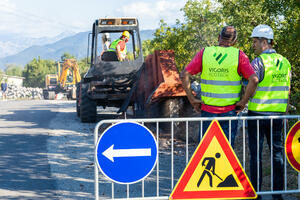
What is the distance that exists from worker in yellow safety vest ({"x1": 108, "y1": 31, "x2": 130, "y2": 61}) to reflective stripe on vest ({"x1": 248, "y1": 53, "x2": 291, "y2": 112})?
7623 millimetres

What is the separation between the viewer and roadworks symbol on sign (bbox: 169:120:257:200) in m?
4.25

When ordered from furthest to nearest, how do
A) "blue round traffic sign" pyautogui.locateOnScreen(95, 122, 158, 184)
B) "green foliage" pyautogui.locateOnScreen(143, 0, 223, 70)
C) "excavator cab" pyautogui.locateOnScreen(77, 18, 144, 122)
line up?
"green foliage" pyautogui.locateOnScreen(143, 0, 223, 70)
"excavator cab" pyautogui.locateOnScreen(77, 18, 144, 122)
"blue round traffic sign" pyautogui.locateOnScreen(95, 122, 158, 184)

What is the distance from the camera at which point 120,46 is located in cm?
1230

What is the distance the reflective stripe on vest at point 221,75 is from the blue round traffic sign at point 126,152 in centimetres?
107

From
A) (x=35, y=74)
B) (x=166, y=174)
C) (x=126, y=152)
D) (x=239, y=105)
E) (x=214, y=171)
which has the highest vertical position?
(x=35, y=74)

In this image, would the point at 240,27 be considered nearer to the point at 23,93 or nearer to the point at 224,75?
the point at 224,75

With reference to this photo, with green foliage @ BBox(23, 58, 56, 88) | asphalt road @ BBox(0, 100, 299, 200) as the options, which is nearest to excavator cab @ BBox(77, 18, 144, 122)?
asphalt road @ BBox(0, 100, 299, 200)

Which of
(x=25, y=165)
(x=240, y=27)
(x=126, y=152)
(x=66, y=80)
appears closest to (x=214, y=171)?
(x=126, y=152)

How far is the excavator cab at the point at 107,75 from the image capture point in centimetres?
1227

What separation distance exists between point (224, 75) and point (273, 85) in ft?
2.04

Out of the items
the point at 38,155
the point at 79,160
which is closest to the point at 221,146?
the point at 79,160

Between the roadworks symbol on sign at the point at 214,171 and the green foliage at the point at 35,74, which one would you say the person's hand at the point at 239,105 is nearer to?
the roadworks symbol on sign at the point at 214,171

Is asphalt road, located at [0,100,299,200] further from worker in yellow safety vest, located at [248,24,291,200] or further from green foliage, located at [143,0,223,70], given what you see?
green foliage, located at [143,0,223,70]

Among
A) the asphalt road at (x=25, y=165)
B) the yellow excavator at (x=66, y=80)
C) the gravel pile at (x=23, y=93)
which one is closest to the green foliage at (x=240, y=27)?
the asphalt road at (x=25, y=165)
